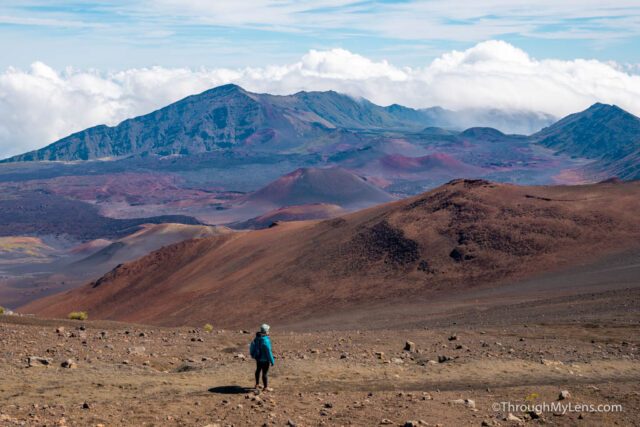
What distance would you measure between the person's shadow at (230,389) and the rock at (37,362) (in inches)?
150

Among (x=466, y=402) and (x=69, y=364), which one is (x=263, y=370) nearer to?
(x=466, y=402)

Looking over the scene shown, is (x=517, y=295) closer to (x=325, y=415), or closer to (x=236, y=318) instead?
(x=236, y=318)

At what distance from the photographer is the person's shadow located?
46.8 feet

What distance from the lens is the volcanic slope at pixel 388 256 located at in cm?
4544

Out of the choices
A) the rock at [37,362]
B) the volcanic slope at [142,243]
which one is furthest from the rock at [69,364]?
the volcanic slope at [142,243]

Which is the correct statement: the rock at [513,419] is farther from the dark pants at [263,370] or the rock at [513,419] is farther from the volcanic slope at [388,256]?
the volcanic slope at [388,256]

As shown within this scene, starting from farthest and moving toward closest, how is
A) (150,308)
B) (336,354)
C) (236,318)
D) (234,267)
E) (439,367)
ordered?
1. (234,267)
2. (150,308)
3. (236,318)
4. (336,354)
5. (439,367)

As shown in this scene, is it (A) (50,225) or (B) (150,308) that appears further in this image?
(A) (50,225)

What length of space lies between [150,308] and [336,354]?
36.3 metres

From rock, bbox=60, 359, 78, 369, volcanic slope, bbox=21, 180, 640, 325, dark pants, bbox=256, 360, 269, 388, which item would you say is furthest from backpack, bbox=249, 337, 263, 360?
volcanic slope, bbox=21, 180, 640, 325

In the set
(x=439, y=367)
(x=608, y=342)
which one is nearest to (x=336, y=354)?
(x=439, y=367)

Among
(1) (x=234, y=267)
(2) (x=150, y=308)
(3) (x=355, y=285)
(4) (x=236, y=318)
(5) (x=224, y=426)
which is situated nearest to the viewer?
(5) (x=224, y=426)

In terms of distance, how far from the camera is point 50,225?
183 meters

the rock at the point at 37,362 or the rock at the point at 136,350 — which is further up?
the rock at the point at 37,362
